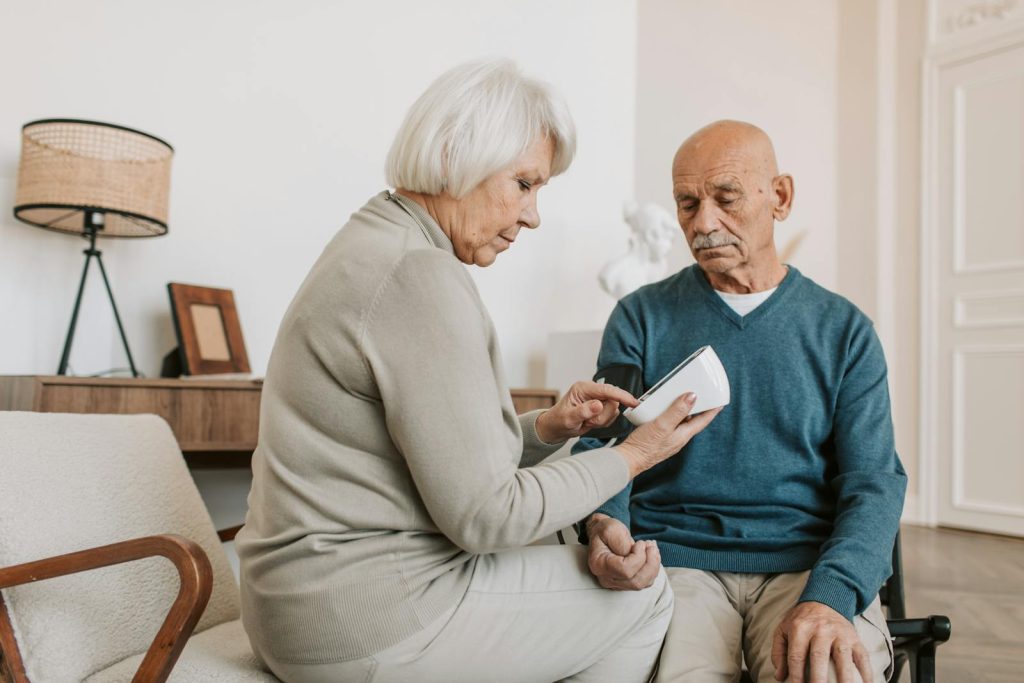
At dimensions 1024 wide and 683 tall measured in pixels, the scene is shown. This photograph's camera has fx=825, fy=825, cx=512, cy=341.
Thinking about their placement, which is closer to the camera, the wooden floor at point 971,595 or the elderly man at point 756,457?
the elderly man at point 756,457

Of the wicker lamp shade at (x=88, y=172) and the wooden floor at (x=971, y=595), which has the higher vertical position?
the wicker lamp shade at (x=88, y=172)

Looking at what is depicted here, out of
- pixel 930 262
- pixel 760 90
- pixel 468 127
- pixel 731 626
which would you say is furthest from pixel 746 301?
pixel 760 90

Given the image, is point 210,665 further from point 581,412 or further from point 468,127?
point 468,127

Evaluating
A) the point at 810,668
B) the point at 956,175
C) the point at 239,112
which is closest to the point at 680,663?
the point at 810,668

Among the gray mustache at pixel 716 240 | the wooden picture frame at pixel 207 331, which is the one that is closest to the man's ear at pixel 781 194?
the gray mustache at pixel 716 240

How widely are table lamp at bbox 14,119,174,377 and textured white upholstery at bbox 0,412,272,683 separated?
811mm

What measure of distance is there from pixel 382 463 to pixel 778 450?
2.37 ft

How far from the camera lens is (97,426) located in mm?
1415

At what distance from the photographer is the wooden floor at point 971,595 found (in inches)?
86.6

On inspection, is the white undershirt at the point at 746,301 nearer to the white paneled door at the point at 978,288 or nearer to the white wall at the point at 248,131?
the white wall at the point at 248,131

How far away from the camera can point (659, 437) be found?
42.8 inches

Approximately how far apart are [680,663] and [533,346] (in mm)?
2240

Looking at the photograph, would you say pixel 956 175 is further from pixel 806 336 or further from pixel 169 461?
pixel 169 461

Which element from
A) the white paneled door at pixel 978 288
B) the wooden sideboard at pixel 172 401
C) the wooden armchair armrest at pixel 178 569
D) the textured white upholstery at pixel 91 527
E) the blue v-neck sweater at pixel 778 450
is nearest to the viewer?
the wooden armchair armrest at pixel 178 569
